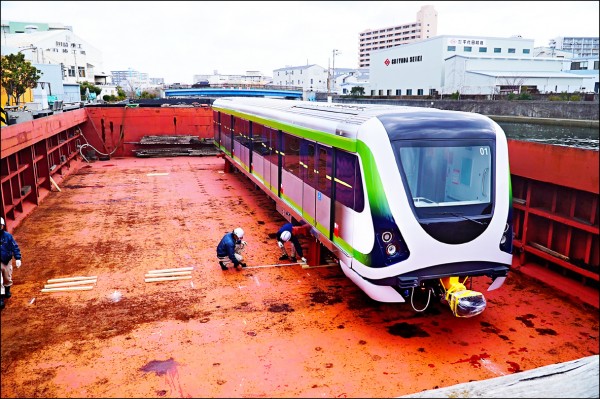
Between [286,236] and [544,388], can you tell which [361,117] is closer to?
[286,236]

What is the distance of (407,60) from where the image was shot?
178ft

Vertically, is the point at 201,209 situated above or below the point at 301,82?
below

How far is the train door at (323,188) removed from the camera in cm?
800

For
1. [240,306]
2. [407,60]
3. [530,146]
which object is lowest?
[240,306]

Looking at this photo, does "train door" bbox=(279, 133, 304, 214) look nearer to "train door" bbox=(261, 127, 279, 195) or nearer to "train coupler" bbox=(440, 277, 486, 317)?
"train door" bbox=(261, 127, 279, 195)

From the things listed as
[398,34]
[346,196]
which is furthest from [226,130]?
[398,34]

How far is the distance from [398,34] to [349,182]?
113669 mm

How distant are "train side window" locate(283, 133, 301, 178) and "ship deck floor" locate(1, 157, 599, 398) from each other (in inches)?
70.7

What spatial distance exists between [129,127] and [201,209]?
42.4 feet

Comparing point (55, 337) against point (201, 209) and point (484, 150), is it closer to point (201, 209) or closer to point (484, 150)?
point (484, 150)

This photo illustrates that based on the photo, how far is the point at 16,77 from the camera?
2092 centimetres

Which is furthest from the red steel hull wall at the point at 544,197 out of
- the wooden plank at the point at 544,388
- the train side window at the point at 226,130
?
the train side window at the point at 226,130

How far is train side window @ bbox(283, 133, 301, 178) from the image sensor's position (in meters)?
9.81

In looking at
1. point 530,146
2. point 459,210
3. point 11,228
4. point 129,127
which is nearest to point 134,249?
point 11,228
